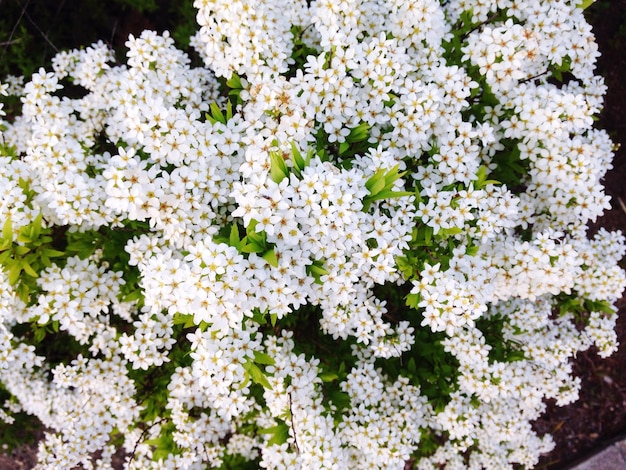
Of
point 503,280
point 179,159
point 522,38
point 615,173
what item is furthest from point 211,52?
point 615,173

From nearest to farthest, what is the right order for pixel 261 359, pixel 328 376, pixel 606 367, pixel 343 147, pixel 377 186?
pixel 377 186, pixel 343 147, pixel 261 359, pixel 328 376, pixel 606 367

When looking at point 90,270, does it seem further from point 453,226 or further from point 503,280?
point 503,280

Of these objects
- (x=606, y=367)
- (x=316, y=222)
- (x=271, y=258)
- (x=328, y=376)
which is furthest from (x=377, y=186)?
(x=606, y=367)

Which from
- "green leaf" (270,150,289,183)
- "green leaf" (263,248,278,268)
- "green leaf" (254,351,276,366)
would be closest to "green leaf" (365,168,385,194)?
"green leaf" (270,150,289,183)

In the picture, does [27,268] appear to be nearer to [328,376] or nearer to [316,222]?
[316,222]

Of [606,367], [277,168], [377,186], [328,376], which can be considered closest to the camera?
[277,168]

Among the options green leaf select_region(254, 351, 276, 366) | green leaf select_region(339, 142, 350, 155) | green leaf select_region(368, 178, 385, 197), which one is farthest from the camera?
green leaf select_region(254, 351, 276, 366)

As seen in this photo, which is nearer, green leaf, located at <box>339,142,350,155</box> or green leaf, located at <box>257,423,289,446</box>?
green leaf, located at <box>339,142,350,155</box>

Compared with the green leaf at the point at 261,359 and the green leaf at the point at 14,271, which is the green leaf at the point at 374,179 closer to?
the green leaf at the point at 261,359

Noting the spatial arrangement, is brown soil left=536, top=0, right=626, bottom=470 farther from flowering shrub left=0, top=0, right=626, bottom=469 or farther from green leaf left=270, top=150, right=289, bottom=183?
green leaf left=270, top=150, right=289, bottom=183
